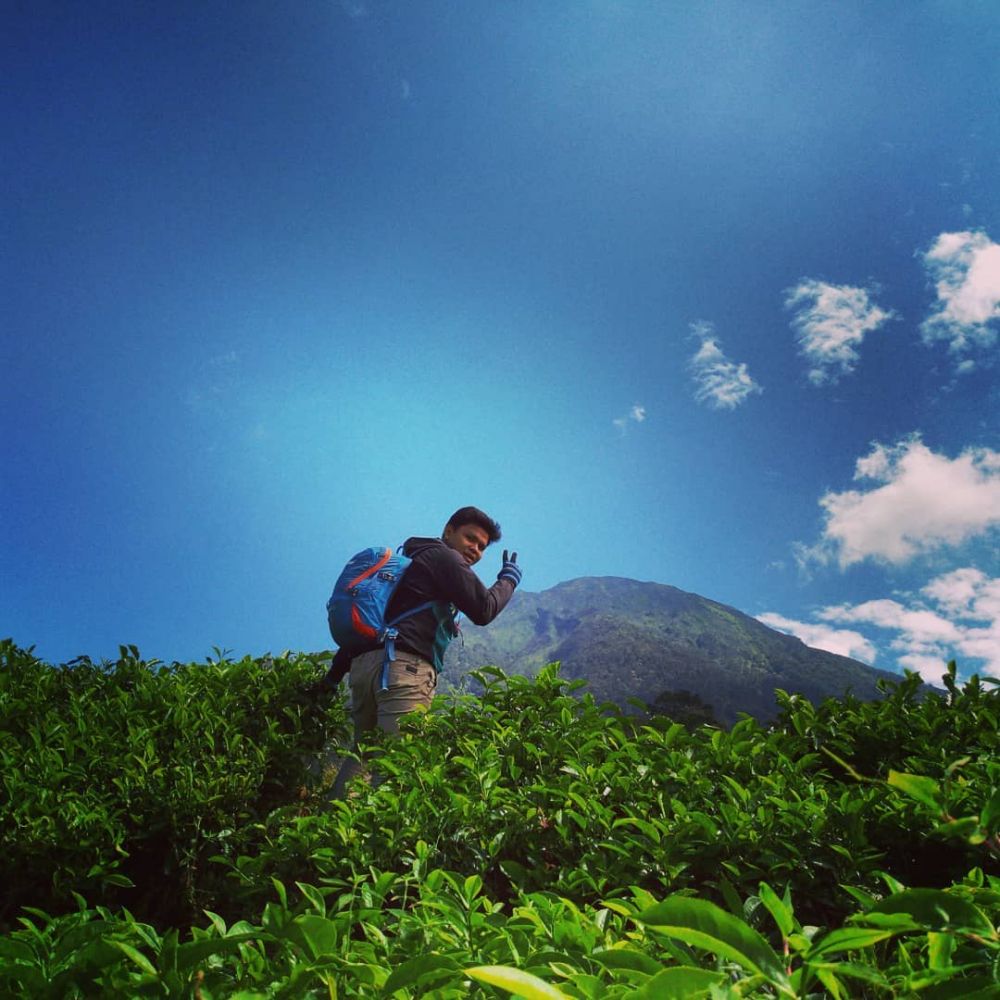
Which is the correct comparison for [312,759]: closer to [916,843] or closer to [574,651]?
[916,843]

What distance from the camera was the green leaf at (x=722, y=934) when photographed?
75cm

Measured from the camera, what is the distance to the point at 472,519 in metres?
5.70

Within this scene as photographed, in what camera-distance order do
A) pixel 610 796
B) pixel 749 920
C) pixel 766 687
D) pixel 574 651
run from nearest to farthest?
1. pixel 749 920
2. pixel 610 796
3. pixel 766 687
4. pixel 574 651

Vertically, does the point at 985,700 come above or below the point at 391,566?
below

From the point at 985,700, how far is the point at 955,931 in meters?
2.90

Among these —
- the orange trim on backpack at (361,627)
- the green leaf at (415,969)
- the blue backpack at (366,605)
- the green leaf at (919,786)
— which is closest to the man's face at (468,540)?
the blue backpack at (366,605)

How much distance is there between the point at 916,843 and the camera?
227cm

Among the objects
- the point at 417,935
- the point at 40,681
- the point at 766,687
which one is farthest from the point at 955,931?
the point at 766,687

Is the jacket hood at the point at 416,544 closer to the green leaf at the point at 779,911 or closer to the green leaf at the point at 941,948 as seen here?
the green leaf at the point at 779,911

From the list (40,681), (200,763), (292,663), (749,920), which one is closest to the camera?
(749,920)

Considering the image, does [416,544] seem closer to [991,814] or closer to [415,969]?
[415,969]

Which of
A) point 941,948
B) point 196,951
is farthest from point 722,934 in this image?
point 196,951

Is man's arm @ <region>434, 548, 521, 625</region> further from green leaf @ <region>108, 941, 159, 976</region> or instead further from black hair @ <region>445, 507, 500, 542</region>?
green leaf @ <region>108, 941, 159, 976</region>

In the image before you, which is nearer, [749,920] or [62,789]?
[749,920]
